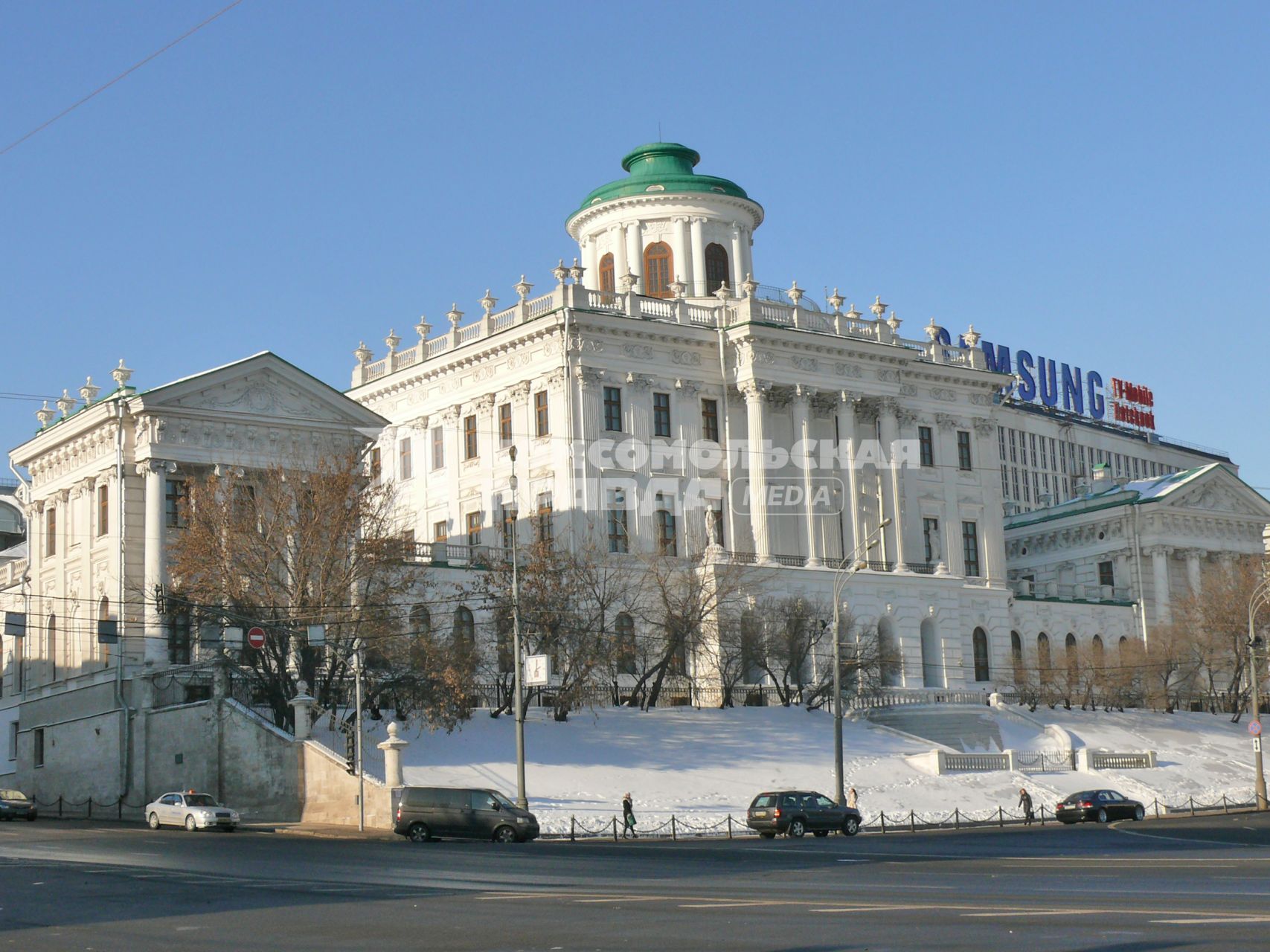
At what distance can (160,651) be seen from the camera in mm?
58000

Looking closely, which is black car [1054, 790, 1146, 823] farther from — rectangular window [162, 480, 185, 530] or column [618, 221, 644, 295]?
column [618, 221, 644, 295]

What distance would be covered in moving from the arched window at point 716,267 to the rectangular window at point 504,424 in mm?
12236

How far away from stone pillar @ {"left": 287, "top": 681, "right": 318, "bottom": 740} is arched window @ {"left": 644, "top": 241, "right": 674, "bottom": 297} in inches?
1386

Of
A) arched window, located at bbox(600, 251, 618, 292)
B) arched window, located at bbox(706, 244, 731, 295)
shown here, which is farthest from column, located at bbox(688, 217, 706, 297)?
arched window, located at bbox(600, 251, 618, 292)

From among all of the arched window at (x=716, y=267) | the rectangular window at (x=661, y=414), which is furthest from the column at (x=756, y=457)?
the arched window at (x=716, y=267)

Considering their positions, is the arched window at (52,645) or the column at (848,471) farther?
the column at (848,471)

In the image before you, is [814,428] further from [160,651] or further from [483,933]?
[483,933]

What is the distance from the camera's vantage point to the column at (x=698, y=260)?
8125cm

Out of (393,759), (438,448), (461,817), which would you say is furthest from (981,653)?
(461,817)

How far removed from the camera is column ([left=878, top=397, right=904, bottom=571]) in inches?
3147

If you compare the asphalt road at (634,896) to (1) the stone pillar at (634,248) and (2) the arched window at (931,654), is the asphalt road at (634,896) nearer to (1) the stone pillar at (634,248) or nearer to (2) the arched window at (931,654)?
(2) the arched window at (931,654)

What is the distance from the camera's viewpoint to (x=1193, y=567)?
3716 inches

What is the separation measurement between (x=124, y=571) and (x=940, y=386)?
42005 millimetres

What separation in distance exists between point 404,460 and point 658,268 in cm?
1495
